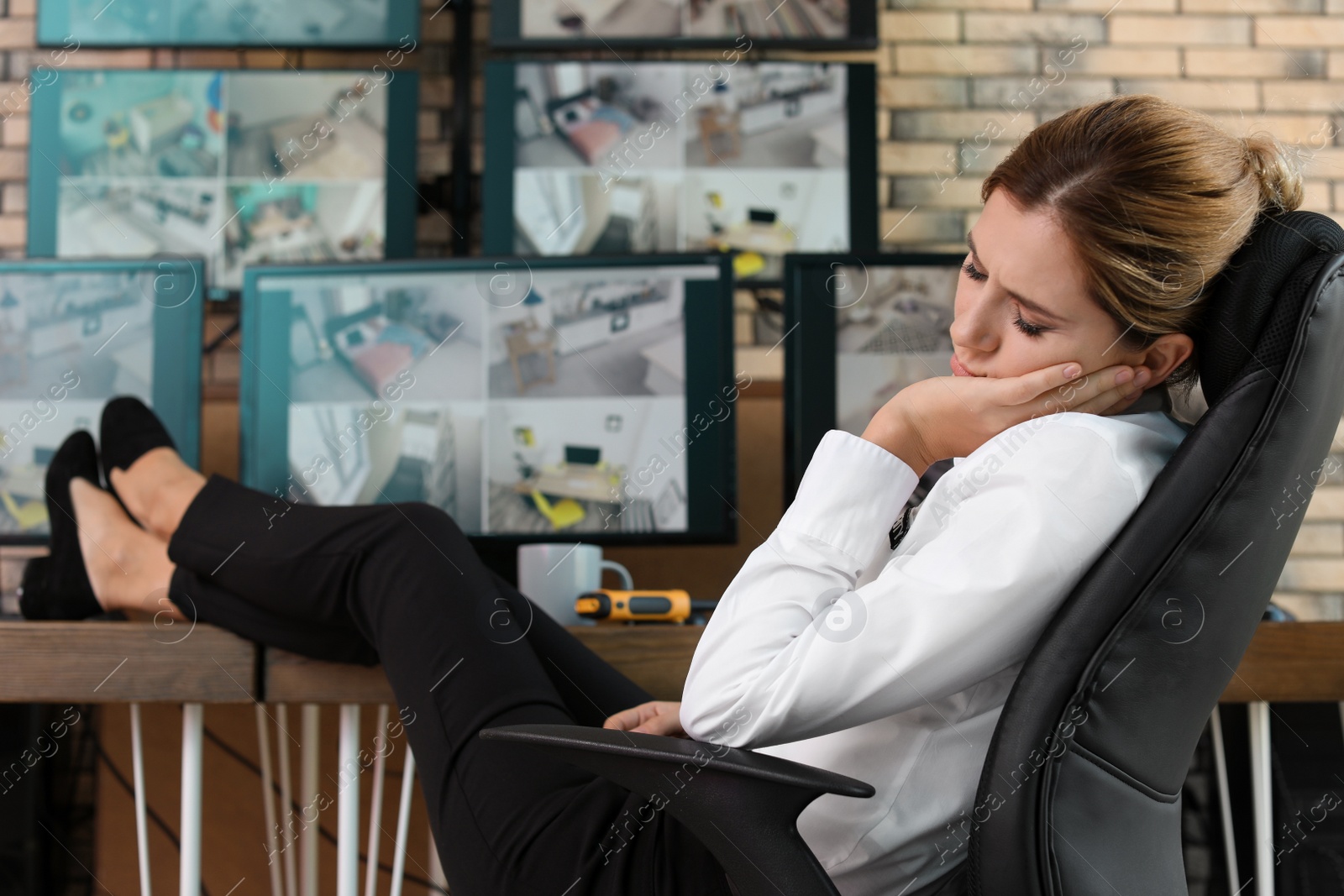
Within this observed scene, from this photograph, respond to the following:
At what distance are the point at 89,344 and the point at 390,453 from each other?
0.57 m

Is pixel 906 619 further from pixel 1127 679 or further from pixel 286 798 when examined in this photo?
pixel 286 798

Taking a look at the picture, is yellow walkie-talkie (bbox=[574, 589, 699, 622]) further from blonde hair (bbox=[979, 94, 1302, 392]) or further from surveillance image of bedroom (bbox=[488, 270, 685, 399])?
blonde hair (bbox=[979, 94, 1302, 392])

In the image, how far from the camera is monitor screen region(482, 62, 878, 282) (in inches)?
73.3

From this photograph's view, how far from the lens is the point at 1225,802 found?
1575mm

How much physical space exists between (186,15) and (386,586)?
1.45 meters

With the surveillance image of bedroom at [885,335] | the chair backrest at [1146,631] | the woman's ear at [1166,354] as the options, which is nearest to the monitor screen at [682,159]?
the surveillance image of bedroom at [885,335]

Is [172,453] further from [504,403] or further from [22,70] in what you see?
[22,70]

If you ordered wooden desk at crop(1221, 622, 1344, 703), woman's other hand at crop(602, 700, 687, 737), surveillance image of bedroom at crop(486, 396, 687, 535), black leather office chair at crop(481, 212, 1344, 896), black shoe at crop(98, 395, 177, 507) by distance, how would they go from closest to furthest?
black leather office chair at crop(481, 212, 1344, 896) < woman's other hand at crop(602, 700, 687, 737) < wooden desk at crop(1221, 622, 1344, 703) < black shoe at crop(98, 395, 177, 507) < surveillance image of bedroom at crop(486, 396, 687, 535)

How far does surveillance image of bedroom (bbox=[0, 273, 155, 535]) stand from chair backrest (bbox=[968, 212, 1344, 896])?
1583 millimetres

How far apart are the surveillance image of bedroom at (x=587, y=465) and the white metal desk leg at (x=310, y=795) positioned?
0.46 metres

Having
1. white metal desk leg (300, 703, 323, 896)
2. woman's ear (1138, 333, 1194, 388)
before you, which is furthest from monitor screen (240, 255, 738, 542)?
woman's ear (1138, 333, 1194, 388)

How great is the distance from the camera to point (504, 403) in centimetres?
167

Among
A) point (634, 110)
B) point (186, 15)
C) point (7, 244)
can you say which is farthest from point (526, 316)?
point (7, 244)

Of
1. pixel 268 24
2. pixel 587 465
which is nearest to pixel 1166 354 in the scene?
pixel 587 465
